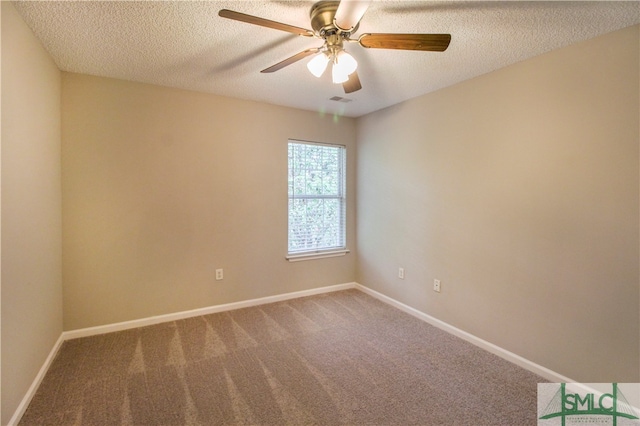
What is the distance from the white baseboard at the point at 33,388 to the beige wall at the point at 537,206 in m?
3.18

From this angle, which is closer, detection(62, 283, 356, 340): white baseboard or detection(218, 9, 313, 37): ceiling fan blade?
detection(218, 9, 313, 37): ceiling fan blade

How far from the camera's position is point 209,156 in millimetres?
3217

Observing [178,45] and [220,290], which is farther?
[220,290]

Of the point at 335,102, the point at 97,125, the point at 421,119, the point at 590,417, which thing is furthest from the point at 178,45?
the point at 590,417

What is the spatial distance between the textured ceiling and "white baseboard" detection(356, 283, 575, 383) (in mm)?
2305

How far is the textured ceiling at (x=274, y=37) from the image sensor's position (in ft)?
5.62

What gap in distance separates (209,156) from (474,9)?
8.53 feet

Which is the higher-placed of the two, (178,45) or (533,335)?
(178,45)

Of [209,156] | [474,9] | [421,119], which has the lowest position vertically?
[209,156]

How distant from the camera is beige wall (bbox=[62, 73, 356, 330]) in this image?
2.70 metres

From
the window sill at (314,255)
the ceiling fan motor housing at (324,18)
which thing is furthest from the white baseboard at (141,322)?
the ceiling fan motor housing at (324,18)

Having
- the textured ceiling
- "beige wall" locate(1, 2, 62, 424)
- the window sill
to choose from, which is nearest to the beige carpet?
"beige wall" locate(1, 2, 62, 424)

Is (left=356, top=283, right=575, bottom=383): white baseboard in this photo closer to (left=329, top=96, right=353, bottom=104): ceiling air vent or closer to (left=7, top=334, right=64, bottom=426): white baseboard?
(left=329, top=96, right=353, bottom=104): ceiling air vent

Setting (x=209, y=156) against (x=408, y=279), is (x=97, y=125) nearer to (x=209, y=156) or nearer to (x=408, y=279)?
(x=209, y=156)
